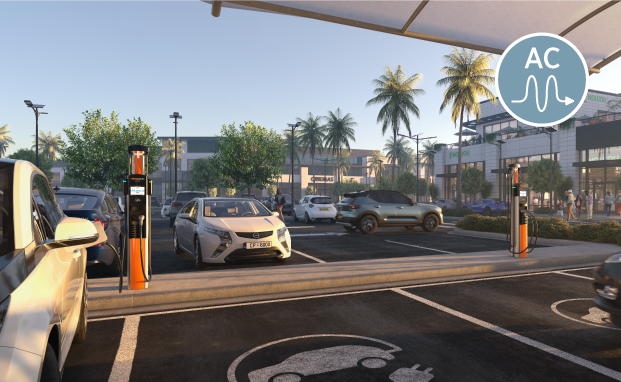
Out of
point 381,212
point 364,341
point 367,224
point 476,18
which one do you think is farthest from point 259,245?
point 381,212

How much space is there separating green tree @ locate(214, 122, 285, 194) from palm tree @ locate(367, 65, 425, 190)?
535 inches

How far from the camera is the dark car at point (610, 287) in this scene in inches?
158

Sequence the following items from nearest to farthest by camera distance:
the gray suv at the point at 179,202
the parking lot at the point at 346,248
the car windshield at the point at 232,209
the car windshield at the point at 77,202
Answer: the car windshield at the point at 77,202, the car windshield at the point at 232,209, the parking lot at the point at 346,248, the gray suv at the point at 179,202

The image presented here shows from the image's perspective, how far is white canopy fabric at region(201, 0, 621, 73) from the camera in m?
5.78

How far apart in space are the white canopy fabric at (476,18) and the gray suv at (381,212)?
31.1 feet

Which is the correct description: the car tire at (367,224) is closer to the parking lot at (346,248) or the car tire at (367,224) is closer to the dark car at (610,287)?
the parking lot at (346,248)

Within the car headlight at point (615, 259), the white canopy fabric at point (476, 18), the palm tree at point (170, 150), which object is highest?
the palm tree at point (170, 150)

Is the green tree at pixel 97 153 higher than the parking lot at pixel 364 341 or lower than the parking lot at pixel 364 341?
higher

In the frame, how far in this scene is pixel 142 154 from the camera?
6199 millimetres

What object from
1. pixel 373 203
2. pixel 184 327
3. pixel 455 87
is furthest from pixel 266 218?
pixel 455 87

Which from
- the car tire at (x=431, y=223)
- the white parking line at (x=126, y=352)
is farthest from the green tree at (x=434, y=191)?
the white parking line at (x=126, y=352)

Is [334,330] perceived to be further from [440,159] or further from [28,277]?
[440,159]

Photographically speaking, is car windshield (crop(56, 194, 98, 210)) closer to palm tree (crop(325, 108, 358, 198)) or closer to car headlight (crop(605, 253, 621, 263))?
car headlight (crop(605, 253, 621, 263))

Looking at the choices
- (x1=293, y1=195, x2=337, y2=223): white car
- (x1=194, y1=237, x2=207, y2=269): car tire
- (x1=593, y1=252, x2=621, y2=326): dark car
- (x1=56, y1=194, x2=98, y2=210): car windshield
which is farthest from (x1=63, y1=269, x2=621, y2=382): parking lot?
(x1=293, y1=195, x2=337, y2=223): white car
